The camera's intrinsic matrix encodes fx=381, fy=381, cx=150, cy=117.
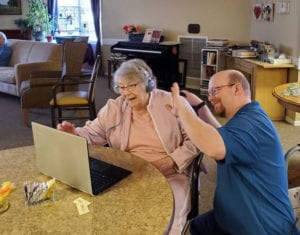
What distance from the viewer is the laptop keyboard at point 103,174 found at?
135 centimetres

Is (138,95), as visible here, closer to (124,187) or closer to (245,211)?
(124,187)

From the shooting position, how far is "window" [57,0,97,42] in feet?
28.2

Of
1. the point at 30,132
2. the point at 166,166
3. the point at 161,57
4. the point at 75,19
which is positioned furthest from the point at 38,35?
the point at 166,166

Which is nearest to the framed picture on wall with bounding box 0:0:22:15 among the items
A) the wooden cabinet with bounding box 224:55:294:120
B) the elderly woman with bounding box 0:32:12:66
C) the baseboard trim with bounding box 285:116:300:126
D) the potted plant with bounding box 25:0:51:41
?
the potted plant with bounding box 25:0:51:41

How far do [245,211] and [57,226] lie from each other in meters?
0.65

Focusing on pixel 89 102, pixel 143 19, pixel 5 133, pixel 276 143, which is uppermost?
pixel 143 19

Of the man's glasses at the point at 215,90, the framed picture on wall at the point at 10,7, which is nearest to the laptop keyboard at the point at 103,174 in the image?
the man's glasses at the point at 215,90

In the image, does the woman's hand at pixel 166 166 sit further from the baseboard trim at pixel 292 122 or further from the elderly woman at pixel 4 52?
the elderly woman at pixel 4 52

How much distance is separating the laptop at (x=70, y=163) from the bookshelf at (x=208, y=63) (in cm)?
463

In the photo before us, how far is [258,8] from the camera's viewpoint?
17.6 ft

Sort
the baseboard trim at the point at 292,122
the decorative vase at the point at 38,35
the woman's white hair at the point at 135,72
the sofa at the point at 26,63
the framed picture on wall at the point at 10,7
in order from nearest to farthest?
1. the woman's white hair at the point at 135,72
2. the baseboard trim at the point at 292,122
3. the sofa at the point at 26,63
4. the decorative vase at the point at 38,35
5. the framed picture on wall at the point at 10,7

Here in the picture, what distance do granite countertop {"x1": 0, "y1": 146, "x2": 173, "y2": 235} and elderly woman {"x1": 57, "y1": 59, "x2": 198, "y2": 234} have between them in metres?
0.31

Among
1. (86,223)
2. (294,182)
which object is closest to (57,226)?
(86,223)

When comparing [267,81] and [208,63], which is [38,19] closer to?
[208,63]
